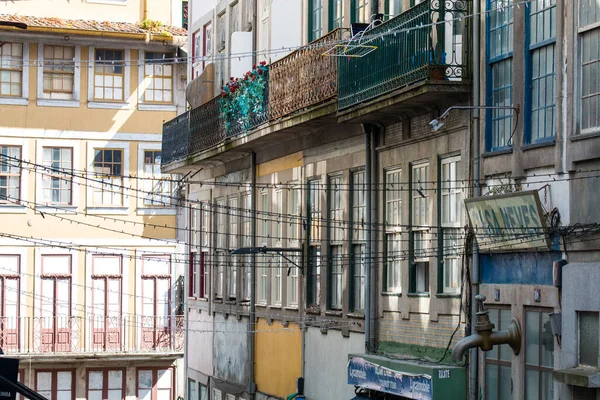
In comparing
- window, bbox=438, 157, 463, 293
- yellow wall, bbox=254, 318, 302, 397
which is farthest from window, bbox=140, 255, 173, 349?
window, bbox=438, 157, 463, 293

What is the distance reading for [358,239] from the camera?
23859 mm

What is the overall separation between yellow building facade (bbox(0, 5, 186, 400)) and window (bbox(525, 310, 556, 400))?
26.0m

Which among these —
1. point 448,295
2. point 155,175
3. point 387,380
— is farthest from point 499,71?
point 155,175

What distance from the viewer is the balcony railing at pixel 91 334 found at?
4309cm

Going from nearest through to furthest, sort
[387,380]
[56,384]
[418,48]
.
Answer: [418,48] → [387,380] → [56,384]

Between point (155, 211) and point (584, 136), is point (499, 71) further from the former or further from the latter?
point (155, 211)

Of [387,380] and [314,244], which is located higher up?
[314,244]

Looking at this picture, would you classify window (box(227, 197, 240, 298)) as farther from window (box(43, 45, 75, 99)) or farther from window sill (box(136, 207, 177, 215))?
window (box(43, 45, 75, 99))

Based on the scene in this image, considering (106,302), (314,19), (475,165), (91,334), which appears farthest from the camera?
(106,302)

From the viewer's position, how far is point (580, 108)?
16297 mm

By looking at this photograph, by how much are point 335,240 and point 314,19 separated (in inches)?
167

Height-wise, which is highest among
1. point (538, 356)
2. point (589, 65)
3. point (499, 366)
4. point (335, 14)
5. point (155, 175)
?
point (335, 14)

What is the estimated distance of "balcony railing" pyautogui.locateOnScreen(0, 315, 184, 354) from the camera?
43.1 metres

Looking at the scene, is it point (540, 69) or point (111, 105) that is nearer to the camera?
point (540, 69)
